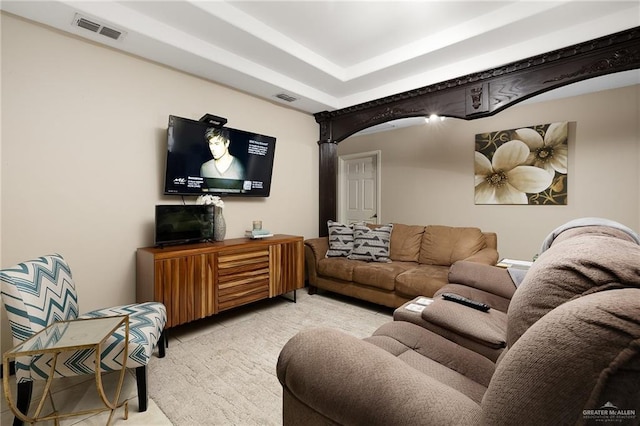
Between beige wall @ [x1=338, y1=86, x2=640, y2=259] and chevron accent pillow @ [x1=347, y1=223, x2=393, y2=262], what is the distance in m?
1.48

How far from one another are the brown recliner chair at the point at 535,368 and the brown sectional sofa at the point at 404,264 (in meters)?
1.91

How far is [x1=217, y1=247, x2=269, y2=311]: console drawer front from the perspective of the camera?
2.80 metres

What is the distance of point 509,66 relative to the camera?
276 centimetres

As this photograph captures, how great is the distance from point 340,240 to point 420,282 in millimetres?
1246

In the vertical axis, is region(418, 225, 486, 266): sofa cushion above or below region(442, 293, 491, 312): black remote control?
above

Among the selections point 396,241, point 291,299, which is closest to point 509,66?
point 396,241

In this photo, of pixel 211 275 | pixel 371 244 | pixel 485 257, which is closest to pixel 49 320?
pixel 211 275

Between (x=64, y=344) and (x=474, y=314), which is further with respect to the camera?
(x=474, y=314)

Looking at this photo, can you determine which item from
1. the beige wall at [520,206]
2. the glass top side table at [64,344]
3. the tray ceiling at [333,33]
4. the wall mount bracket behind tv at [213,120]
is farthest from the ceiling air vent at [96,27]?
the beige wall at [520,206]

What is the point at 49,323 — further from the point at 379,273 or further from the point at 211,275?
the point at 379,273

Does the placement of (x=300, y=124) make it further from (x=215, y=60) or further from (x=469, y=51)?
(x=469, y=51)

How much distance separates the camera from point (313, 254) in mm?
3828

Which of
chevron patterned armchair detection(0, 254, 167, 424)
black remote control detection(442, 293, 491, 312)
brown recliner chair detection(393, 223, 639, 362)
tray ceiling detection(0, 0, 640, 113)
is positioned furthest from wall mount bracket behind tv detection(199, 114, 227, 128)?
black remote control detection(442, 293, 491, 312)

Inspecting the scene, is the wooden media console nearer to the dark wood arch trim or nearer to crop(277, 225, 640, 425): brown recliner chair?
crop(277, 225, 640, 425): brown recliner chair
